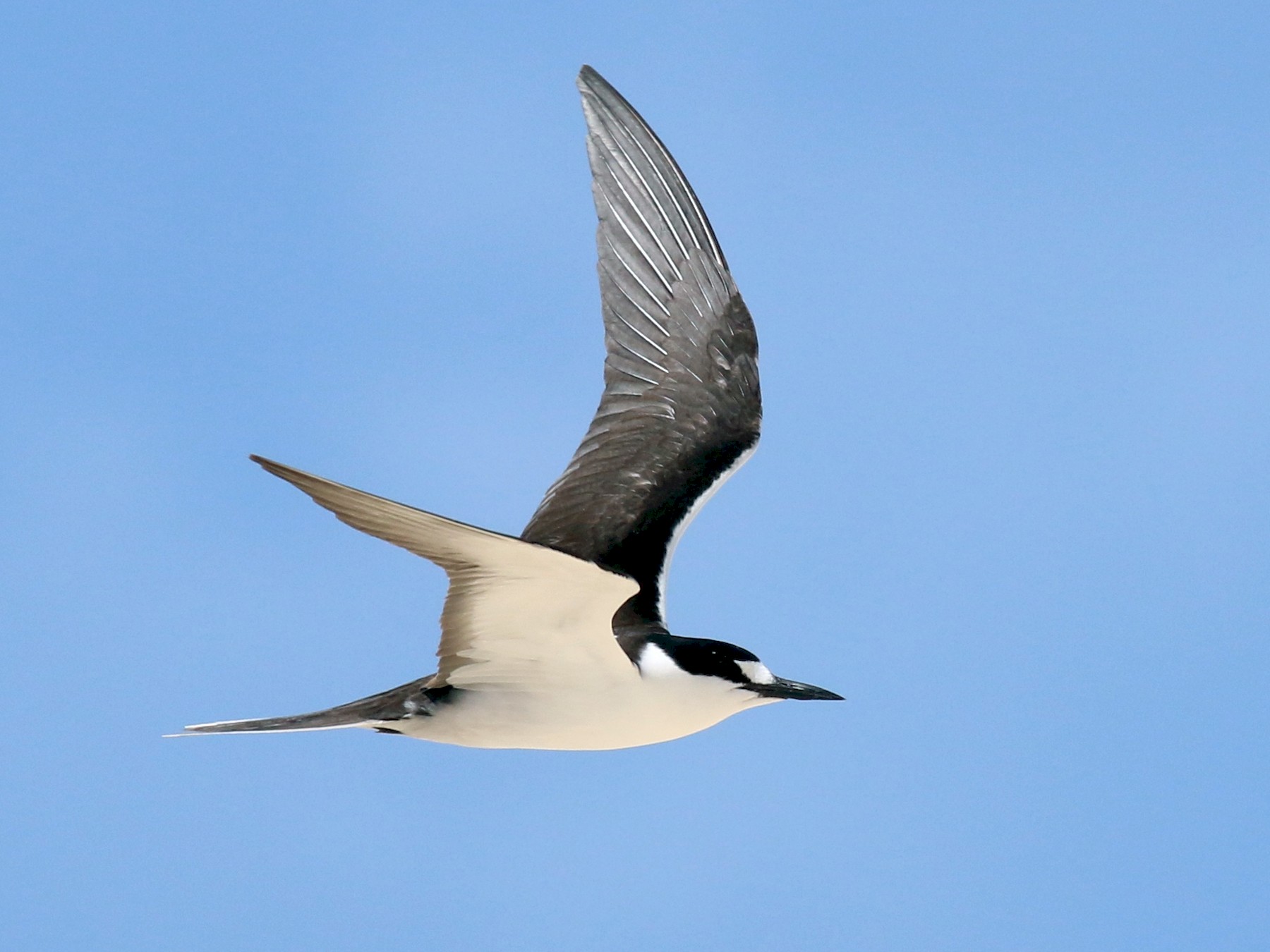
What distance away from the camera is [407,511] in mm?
6043

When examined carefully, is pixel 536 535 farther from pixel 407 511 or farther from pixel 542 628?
pixel 407 511

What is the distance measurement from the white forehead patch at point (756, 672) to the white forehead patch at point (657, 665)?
33 cm

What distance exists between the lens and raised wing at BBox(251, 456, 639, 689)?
6.16m

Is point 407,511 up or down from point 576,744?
up

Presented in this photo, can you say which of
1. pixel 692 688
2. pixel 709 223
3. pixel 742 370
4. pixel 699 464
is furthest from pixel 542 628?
pixel 709 223

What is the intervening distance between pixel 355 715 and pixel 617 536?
6.13 ft

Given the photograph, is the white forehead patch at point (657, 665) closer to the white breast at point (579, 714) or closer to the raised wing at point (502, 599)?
the white breast at point (579, 714)

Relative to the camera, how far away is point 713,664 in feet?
26.8

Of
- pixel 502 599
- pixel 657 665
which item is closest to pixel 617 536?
pixel 657 665

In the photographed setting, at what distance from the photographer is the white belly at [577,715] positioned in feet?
26.2

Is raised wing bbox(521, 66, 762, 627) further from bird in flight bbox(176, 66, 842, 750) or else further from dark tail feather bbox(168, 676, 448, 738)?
dark tail feather bbox(168, 676, 448, 738)

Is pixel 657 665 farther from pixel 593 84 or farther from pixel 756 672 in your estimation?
pixel 593 84

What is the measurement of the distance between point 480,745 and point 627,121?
425 cm

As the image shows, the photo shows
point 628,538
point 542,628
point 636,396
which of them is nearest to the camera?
point 542,628
